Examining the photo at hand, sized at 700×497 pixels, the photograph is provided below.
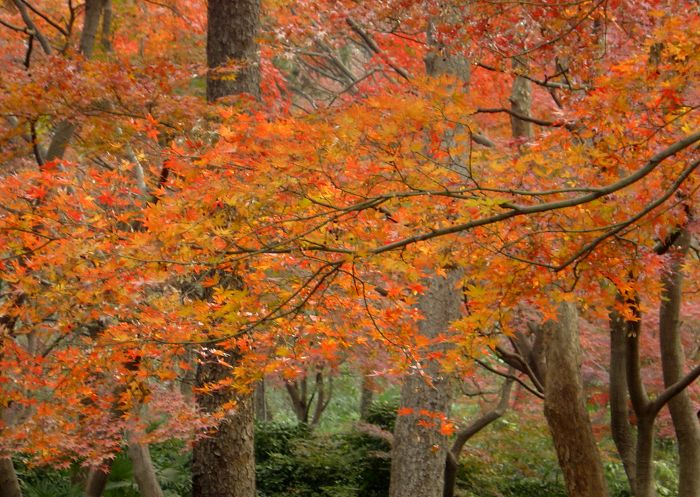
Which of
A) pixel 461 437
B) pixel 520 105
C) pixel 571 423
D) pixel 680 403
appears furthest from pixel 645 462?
pixel 461 437

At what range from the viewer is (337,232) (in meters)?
4.05

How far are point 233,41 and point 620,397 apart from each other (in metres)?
5.15

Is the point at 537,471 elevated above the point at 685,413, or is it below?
below

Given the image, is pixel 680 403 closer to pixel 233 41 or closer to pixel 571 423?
pixel 571 423

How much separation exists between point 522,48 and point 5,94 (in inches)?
167

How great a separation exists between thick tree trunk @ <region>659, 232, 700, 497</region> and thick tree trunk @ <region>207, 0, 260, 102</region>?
4162mm

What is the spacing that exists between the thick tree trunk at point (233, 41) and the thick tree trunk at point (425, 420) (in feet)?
9.77

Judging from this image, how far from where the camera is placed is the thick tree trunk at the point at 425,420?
27.2 feet

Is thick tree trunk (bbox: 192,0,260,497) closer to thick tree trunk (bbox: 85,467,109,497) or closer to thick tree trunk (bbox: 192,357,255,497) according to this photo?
thick tree trunk (bbox: 192,357,255,497)

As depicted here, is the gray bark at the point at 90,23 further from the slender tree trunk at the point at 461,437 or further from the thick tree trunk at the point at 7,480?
the slender tree trunk at the point at 461,437

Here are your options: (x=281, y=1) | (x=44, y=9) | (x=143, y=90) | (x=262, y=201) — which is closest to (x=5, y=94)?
(x=143, y=90)

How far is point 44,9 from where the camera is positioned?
11688 mm

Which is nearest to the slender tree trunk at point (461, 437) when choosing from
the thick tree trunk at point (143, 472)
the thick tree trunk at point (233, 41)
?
the thick tree trunk at point (143, 472)

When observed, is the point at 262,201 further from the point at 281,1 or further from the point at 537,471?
the point at 537,471
